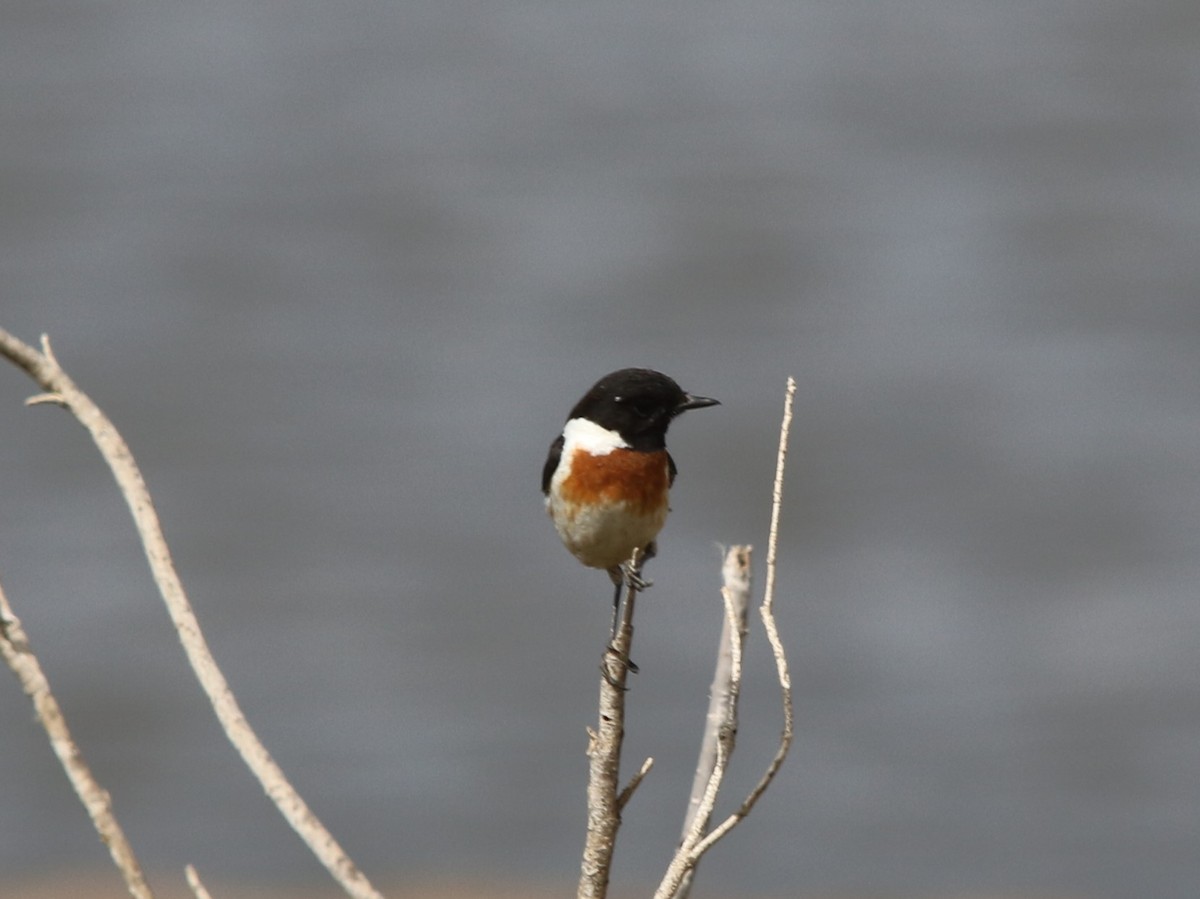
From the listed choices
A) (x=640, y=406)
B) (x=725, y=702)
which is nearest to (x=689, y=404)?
(x=640, y=406)

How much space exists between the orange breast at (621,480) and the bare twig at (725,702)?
1.04 m

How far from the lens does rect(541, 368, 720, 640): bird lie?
398 cm

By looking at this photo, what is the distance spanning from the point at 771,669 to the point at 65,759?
35.8ft

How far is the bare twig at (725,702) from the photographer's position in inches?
92.4

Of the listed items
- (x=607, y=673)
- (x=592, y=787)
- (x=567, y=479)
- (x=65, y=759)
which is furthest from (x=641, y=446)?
(x=65, y=759)

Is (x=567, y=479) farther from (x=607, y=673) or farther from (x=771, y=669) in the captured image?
(x=771, y=669)

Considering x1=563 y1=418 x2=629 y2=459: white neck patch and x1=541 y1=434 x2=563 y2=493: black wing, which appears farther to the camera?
x1=541 y1=434 x2=563 y2=493: black wing

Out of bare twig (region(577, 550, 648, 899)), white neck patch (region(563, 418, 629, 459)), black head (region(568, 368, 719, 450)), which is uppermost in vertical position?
black head (region(568, 368, 719, 450))

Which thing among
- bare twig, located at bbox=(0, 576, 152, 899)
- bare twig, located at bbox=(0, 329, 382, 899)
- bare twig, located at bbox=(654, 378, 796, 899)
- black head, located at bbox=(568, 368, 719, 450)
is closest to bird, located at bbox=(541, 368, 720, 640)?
black head, located at bbox=(568, 368, 719, 450)

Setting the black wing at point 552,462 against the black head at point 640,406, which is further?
the black wing at point 552,462

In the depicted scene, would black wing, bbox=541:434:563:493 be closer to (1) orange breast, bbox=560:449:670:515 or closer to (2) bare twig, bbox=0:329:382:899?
(1) orange breast, bbox=560:449:670:515

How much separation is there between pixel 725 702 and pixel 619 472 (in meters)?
1.41

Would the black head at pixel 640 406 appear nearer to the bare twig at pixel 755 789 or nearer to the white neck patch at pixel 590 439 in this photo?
the white neck patch at pixel 590 439

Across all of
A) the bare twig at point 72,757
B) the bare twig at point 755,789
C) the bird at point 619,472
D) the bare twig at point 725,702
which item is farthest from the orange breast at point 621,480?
the bare twig at point 72,757
